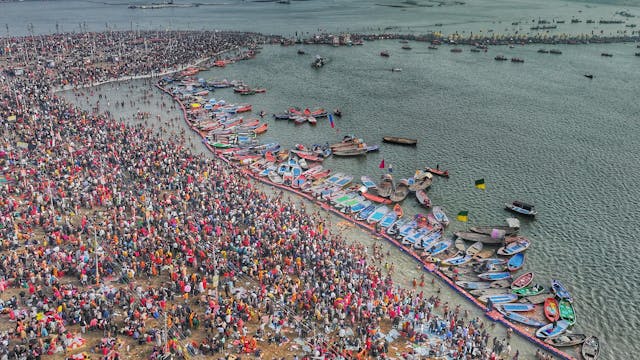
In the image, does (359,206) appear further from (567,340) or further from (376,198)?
(567,340)

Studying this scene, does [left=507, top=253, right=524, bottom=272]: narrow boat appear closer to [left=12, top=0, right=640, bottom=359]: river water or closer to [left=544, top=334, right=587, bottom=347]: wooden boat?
[left=12, top=0, right=640, bottom=359]: river water

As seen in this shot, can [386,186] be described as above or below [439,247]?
above

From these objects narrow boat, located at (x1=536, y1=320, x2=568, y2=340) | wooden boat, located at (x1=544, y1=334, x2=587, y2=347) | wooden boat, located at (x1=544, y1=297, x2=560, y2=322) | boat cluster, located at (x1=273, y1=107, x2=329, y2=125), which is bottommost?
wooden boat, located at (x1=544, y1=334, x2=587, y2=347)

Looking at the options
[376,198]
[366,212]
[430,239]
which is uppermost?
[376,198]

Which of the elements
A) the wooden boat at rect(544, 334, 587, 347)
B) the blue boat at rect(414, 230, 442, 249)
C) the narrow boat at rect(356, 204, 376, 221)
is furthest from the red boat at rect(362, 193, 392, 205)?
the wooden boat at rect(544, 334, 587, 347)

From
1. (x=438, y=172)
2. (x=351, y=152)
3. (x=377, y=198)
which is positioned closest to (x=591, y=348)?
(x=377, y=198)

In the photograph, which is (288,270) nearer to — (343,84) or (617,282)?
(617,282)

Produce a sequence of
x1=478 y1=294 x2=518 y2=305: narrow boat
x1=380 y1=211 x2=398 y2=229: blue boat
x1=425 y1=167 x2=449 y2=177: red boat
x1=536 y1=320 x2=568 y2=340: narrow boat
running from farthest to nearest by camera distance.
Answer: x1=425 y1=167 x2=449 y2=177: red boat → x1=380 y1=211 x2=398 y2=229: blue boat → x1=478 y1=294 x2=518 y2=305: narrow boat → x1=536 y1=320 x2=568 y2=340: narrow boat
